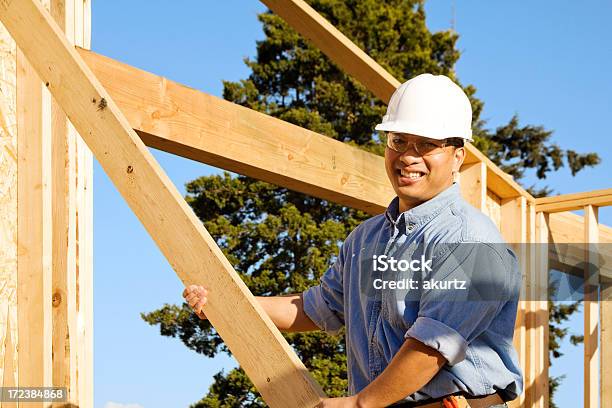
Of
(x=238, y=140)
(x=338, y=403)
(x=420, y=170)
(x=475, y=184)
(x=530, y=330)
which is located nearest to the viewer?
(x=338, y=403)

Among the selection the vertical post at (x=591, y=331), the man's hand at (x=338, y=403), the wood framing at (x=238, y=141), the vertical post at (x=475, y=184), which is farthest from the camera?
the vertical post at (x=591, y=331)

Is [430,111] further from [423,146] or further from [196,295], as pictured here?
[196,295]

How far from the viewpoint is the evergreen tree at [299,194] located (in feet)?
36.2

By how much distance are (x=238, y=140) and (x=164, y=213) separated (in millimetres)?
1875

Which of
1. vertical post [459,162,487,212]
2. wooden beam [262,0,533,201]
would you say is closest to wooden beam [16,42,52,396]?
wooden beam [262,0,533,201]

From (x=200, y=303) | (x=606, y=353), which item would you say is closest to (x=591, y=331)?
(x=606, y=353)

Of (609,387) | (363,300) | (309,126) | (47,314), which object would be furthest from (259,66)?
(363,300)

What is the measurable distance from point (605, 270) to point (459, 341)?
4.07m

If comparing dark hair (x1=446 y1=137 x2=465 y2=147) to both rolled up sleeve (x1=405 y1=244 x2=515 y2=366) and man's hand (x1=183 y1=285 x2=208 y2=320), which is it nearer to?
rolled up sleeve (x1=405 y1=244 x2=515 y2=366)

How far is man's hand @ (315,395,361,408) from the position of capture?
6.44ft

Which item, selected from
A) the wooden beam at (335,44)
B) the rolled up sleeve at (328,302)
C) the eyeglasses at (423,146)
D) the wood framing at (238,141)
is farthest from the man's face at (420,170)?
the wooden beam at (335,44)

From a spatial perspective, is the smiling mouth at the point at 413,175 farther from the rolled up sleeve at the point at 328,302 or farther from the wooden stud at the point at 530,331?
the wooden stud at the point at 530,331

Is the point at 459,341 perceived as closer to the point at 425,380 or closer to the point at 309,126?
the point at 425,380

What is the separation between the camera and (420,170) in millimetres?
2379
